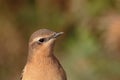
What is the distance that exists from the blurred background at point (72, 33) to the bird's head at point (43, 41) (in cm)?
403

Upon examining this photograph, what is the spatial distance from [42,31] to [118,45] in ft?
17.5

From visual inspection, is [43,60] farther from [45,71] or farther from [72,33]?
[72,33]

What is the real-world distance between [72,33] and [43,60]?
208 inches

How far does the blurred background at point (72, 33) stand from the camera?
11562mm

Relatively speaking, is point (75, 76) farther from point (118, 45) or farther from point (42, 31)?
point (42, 31)

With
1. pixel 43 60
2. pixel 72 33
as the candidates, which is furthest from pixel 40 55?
pixel 72 33

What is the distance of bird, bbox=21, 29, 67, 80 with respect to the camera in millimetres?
6898

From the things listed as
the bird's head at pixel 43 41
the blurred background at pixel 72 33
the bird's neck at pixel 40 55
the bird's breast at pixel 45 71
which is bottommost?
the blurred background at pixel 72 33

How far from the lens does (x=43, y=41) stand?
22.9 ft

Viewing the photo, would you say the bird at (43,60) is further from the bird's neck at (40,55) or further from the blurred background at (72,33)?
the blurred background at (72,33)

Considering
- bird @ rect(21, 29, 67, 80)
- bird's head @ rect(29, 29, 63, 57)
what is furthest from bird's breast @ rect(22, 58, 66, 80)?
bird's head @ rect(29, 29, 63, 57)

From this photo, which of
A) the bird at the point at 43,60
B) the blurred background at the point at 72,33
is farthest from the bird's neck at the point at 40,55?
the blurred background at the point at 72,33

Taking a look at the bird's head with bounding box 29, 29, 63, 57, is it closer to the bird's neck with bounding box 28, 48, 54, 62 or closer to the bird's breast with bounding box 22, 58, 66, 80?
the bird's neck with bounding box 28, 48, 54, 62

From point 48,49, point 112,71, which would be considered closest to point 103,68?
point 112,71
